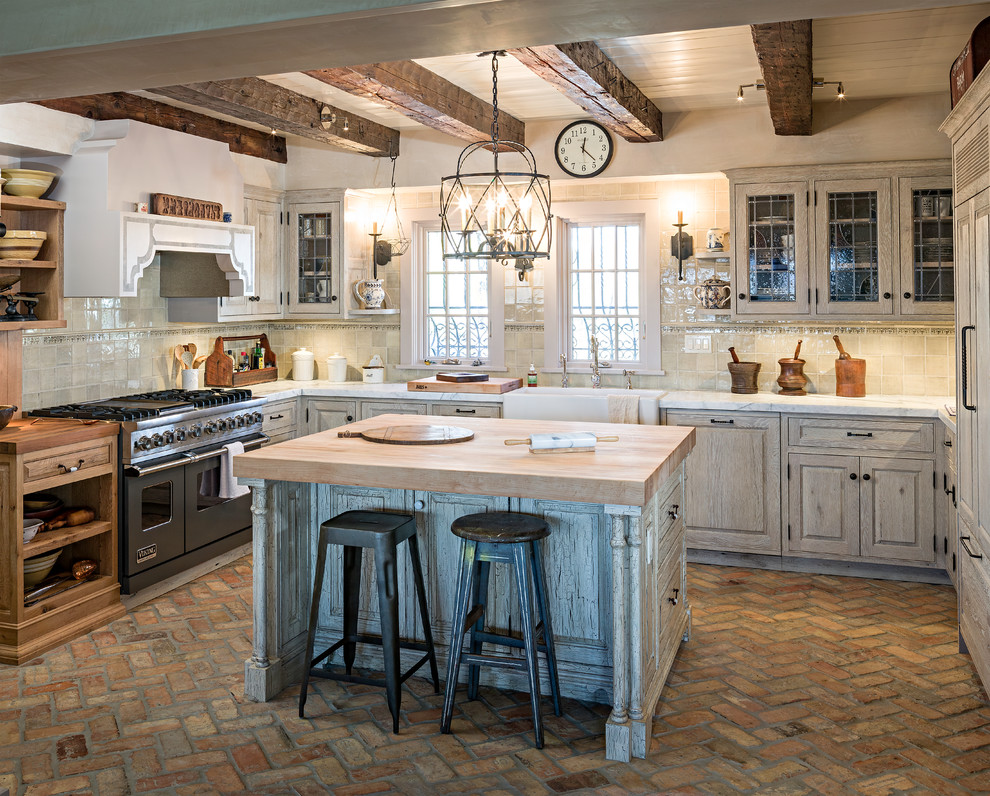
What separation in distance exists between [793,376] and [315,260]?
3.60 metres

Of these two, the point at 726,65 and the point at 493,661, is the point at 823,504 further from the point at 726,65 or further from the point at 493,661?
the point at 493,661

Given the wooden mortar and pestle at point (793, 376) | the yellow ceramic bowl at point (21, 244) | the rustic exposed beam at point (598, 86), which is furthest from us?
the wooden mortar and pestle at point (793, 376)

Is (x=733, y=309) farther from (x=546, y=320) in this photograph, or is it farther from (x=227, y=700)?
(x=227, y=700)

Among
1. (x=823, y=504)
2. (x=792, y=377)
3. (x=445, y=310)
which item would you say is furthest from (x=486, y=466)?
(x=445, y=310)

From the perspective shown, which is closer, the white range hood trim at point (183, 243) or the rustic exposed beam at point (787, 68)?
the rustic exposed beam at point (787, 68)

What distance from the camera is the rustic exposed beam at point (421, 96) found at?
4398 mm

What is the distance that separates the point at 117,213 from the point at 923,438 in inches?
189

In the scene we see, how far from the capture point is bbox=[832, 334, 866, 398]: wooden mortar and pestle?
227 inches

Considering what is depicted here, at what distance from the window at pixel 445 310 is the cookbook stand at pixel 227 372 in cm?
112

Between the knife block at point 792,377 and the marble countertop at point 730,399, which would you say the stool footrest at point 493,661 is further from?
the knife block at point 792,377

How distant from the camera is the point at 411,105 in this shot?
195 inches

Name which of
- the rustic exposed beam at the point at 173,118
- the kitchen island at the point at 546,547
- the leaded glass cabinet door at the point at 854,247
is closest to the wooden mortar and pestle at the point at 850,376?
the leaded glass cabinet door at the point at 854,247

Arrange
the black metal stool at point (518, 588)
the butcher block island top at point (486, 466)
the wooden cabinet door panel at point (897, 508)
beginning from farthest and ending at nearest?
the wooden cabinet door panel at point (897, 508), the black metal stool at point (518, 588), the butcher block island top at point (486, 466)

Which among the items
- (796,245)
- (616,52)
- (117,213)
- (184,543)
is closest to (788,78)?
(616,52)
